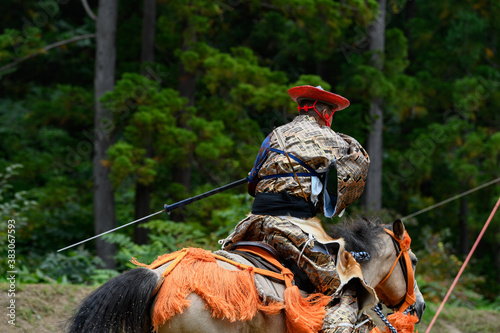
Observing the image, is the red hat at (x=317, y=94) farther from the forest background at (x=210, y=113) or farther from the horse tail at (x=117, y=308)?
the forest background at (x=210, y=113)

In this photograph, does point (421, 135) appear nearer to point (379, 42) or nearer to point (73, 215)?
point (379, 42)

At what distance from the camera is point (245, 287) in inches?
125

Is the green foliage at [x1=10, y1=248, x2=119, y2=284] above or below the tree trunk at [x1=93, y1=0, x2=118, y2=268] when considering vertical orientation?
below

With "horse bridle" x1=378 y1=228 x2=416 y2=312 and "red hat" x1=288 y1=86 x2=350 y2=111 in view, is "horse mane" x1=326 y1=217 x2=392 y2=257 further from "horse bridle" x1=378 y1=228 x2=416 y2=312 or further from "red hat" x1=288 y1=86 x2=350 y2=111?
"red hat" x1=288 y1=86 x2=350 y2=111

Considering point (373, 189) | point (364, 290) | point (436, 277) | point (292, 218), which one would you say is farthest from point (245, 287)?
point (373, 189)

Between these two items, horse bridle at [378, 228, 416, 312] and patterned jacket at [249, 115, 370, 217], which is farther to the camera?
horse bridle at [378, 228, 416, 312]

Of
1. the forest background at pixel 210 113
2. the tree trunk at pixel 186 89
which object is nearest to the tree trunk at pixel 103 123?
the forest background at pixel 210 113

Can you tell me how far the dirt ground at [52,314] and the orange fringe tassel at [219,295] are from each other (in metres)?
2.37

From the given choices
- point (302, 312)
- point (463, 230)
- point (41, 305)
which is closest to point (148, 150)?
point (41, 305)

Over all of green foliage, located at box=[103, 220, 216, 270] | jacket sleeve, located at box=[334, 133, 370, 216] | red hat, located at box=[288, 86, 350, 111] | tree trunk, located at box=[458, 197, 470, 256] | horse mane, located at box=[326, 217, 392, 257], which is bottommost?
tree trunk, located at box=[458, 197, 470, 256]

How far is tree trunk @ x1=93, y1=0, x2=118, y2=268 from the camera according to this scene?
10.8 meters

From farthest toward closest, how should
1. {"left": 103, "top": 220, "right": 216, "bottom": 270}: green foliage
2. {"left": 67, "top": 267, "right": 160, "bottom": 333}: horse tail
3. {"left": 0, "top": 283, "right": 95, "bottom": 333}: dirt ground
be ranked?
{"left": 103, "top": 220, "right": 216, "bottom": 270}: green foliage, {"left": 0, "top": 283, "right": 95, "bottom": 333}: dirt ground, {"left": 67, "top": 267, "right": 160, "bottom": 333}: horse tail

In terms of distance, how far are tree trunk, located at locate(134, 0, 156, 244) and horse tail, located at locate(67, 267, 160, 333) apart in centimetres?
786

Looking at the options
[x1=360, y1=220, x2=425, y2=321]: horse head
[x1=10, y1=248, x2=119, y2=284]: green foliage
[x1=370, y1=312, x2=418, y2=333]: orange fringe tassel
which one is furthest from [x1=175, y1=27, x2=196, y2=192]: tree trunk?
[x1=370, y1=312, x2=418, y2=333]: orange fringe tassel
